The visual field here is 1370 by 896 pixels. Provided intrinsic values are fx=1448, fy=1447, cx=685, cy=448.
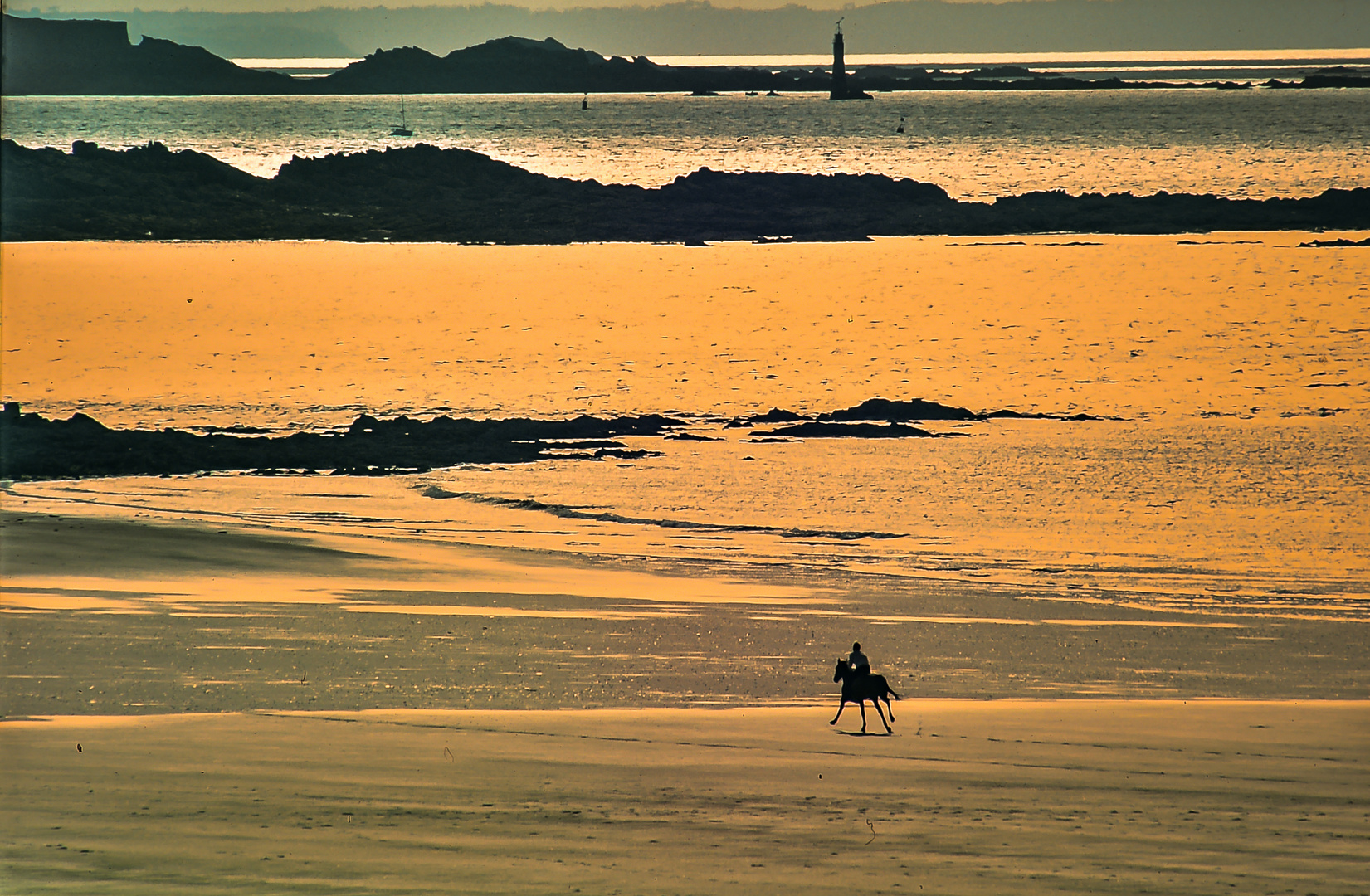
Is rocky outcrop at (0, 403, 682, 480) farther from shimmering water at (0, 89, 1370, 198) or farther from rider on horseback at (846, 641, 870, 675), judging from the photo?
shimmering water at (0, 89, 1370, 198)

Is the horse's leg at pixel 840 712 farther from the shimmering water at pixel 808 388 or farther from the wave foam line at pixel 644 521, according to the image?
the wave foam line at pixel 644 521

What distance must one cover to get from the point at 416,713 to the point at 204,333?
23344mm

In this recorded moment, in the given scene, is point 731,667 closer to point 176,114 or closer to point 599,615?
point 599,615

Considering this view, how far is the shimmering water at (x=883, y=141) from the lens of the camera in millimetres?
85812

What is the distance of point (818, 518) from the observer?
57.0 ft

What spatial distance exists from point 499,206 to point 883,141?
84943 mm

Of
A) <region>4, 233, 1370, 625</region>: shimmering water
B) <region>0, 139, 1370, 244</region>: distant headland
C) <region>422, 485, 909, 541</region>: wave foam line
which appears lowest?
<region>422, 485, 909, 541</region>: wave foam line

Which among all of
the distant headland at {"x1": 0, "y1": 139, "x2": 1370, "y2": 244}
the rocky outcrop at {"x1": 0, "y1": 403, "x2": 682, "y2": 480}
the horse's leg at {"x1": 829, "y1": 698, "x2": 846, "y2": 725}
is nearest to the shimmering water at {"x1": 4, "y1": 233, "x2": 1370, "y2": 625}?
the rocky outcrop at {"x1": 0, "y1": 403, "x2": 682, "y2": 480}

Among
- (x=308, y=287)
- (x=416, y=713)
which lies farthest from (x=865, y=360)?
(x=416, y=713)

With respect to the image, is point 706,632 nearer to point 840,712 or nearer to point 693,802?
point 840,712

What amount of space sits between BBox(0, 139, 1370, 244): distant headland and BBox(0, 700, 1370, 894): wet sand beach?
1615 inches

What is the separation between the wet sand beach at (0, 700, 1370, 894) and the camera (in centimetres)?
743

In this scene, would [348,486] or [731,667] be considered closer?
[731,667]

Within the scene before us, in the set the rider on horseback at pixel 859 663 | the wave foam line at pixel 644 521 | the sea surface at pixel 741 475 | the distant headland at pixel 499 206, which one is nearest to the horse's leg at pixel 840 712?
the rider on horseback at pixel 859 663
